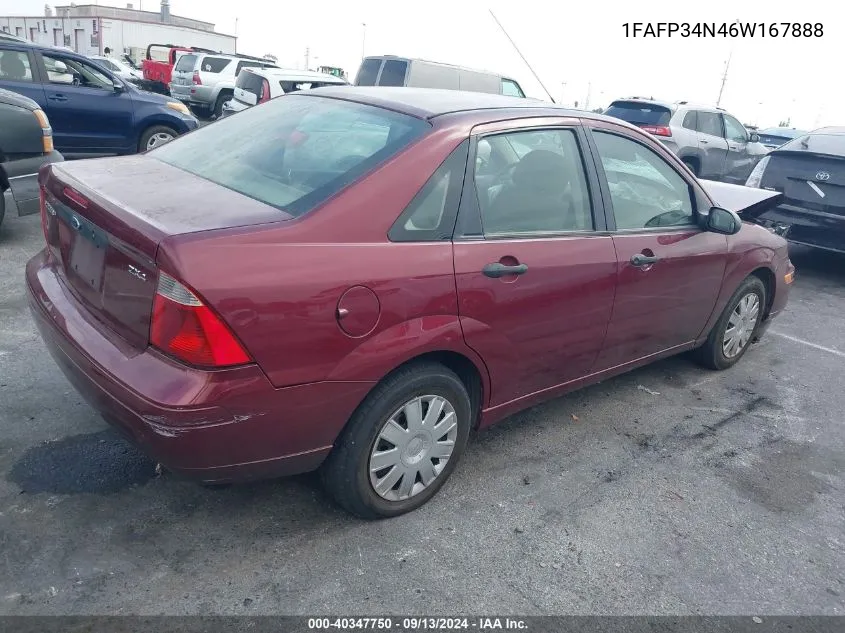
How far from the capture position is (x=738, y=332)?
480cm

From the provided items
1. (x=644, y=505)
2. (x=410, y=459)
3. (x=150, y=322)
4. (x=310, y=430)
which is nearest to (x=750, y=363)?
(x=644, y=505)

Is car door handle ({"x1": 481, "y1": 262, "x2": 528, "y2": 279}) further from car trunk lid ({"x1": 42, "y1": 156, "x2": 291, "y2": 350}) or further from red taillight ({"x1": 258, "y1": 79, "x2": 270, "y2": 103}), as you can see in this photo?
red taillight ({"x1": 258, "y1": 79, "x2": 270, "y2": 103})

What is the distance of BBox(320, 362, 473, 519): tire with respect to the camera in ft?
8.79

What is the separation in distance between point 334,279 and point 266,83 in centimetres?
1282

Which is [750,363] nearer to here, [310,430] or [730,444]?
[730,444]

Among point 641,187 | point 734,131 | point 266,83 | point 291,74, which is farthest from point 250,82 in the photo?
point 641,187

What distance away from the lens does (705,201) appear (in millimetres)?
4125

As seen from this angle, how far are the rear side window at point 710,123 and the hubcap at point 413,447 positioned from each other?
38.0 ft

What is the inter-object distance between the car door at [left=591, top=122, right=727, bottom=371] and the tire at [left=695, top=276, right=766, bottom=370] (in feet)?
1.16

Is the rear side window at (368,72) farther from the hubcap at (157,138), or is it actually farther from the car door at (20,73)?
the car door at (20,73)

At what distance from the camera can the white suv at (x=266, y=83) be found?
46.2 feet

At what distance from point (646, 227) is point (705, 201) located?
651 millimetres

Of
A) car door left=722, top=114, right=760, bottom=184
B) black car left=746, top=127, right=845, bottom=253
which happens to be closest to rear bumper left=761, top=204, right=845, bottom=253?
black car left=746, top=127, right=845, bottom=253

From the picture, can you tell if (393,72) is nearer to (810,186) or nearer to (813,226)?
A: (810,186)
